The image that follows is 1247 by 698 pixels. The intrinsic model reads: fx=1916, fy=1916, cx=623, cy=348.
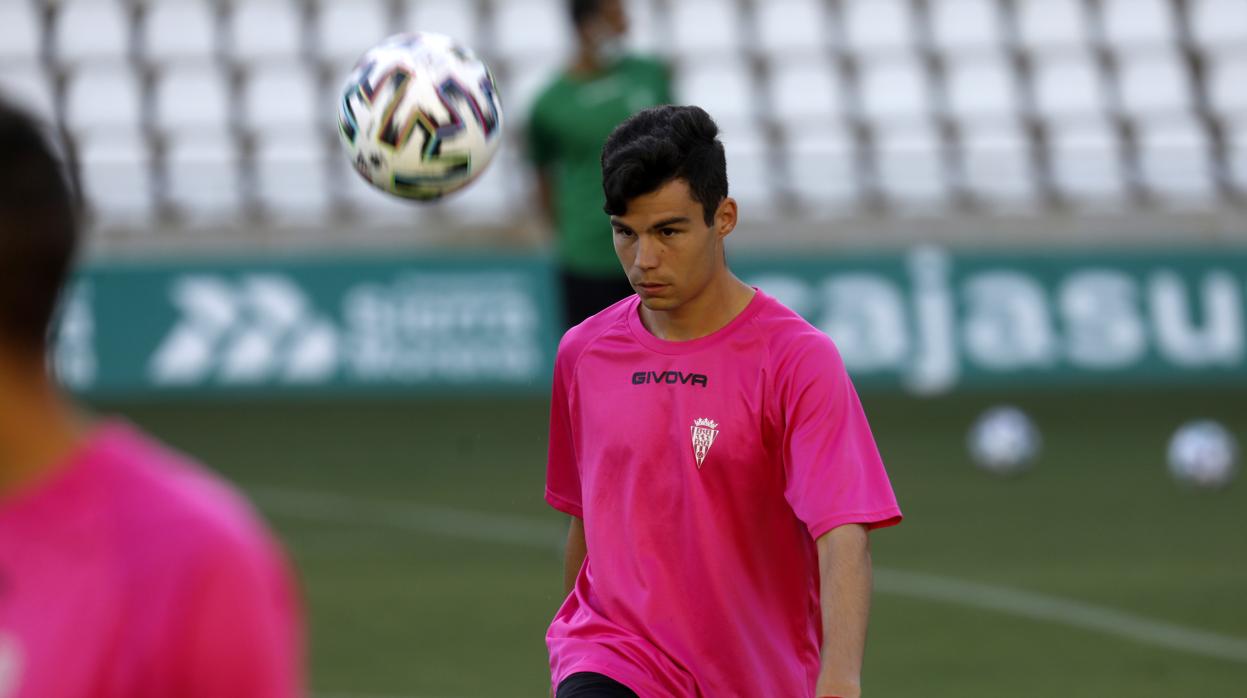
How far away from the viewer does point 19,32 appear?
1798 cm

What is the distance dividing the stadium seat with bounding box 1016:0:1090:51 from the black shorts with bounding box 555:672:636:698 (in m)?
15.4

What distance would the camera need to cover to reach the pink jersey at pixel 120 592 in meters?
1.79

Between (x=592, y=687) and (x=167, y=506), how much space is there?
88.4 inches

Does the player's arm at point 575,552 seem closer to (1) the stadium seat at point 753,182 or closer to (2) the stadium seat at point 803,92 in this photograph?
(1) the stadium seat at point 753,182

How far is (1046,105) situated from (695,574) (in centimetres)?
1470

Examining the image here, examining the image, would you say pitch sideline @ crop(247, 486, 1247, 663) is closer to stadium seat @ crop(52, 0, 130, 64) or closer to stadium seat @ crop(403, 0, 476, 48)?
Answer: stadium seat @ crop(403, 0, 476, 48)

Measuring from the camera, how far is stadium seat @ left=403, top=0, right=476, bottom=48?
18047mm

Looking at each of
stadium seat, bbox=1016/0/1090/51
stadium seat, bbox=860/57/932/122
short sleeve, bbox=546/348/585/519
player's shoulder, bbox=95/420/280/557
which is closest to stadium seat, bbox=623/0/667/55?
stadium seat, bbox=860/57/932/122

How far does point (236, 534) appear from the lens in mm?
1811

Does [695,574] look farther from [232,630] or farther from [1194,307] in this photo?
[1194,307]

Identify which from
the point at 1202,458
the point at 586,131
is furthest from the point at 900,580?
the point at 1202,458

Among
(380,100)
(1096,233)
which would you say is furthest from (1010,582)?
(1096,233)

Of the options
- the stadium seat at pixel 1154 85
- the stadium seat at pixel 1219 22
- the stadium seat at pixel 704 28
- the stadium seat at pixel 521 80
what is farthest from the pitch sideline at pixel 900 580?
the stadium seat at pixel 1219 22

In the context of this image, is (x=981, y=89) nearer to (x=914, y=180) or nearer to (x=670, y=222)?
(x=914, y=180)
